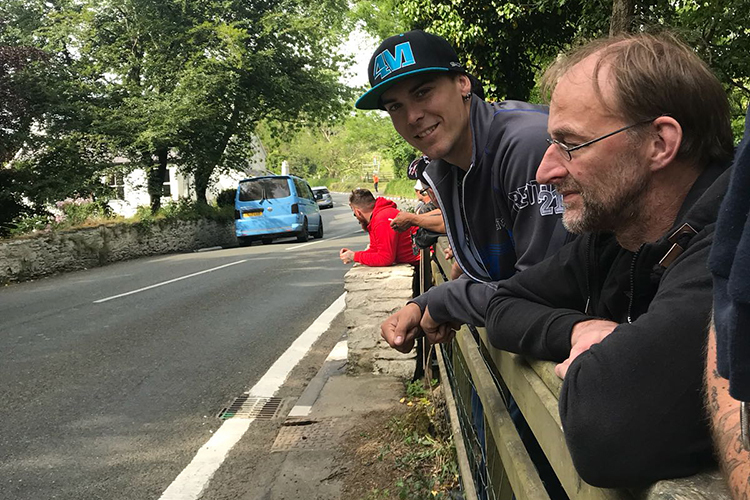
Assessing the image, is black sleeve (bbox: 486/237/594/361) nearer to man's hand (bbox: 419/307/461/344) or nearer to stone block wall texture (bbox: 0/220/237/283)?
man's hand (bbox: 419/307/461/344)

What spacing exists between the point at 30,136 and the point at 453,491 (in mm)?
19689

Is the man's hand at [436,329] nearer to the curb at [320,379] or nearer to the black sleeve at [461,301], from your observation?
the black sleeve at [461,301]

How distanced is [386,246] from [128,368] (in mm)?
2892

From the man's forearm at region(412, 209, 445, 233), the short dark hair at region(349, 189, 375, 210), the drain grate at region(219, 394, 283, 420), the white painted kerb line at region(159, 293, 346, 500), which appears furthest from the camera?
the short dark hair at region(349, 189, 375, 210)

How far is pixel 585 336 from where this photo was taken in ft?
4.37

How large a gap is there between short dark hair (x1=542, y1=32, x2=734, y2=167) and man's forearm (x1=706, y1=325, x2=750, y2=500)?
2.20ft

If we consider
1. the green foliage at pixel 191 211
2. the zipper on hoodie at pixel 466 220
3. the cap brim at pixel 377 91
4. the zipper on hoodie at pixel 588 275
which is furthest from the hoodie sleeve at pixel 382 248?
the green foliage at pixel 191 211

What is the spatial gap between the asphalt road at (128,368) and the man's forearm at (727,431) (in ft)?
11.7

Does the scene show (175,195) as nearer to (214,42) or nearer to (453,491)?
(214,42)

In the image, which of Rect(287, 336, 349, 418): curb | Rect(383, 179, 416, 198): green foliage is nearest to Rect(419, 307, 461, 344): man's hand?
Rect(287, 336, 349, 418): curb

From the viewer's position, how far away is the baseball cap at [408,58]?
2.47m

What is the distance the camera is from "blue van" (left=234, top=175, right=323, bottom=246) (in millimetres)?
21688

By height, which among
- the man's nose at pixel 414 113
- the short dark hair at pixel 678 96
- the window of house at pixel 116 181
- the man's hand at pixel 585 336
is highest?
the window of house at pixel 116 181

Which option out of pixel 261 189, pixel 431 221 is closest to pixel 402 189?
pixel 261 189
